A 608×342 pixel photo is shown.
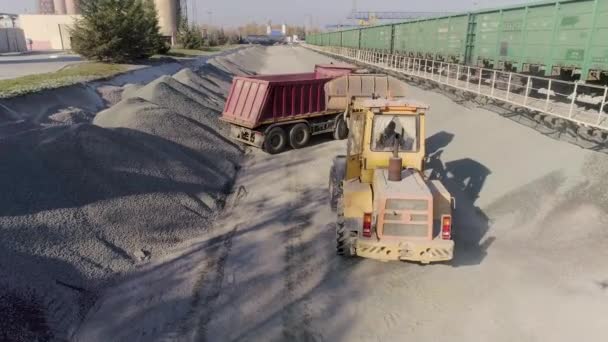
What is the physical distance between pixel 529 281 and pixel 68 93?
1675 centimetres

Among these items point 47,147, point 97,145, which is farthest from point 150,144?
point 47,147

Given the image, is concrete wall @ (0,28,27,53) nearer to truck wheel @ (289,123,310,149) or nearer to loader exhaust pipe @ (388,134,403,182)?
truck wheel @ (289,123,310,149)

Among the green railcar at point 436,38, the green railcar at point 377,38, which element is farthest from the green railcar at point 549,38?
the green railcar at point 377,38

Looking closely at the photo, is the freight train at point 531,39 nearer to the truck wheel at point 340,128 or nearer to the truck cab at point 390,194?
the truck wheel at point 340,128

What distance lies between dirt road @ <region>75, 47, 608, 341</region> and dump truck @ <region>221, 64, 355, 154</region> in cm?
424

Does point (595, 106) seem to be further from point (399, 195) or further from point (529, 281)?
point (399, 195)

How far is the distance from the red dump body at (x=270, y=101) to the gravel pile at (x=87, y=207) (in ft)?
7.58

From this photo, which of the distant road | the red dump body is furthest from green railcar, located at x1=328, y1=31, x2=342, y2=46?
the red dump body

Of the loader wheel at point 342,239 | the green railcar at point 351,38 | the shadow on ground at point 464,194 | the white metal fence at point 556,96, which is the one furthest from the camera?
the green railcar at point 351,38

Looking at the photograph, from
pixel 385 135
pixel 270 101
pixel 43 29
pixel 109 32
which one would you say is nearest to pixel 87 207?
pixel 385 135

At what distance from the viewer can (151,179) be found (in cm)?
1011

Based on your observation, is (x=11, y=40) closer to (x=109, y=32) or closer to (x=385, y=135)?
(x=109, y=32)

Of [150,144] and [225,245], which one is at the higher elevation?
[150,144]

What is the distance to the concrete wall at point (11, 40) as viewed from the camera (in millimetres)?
53312
